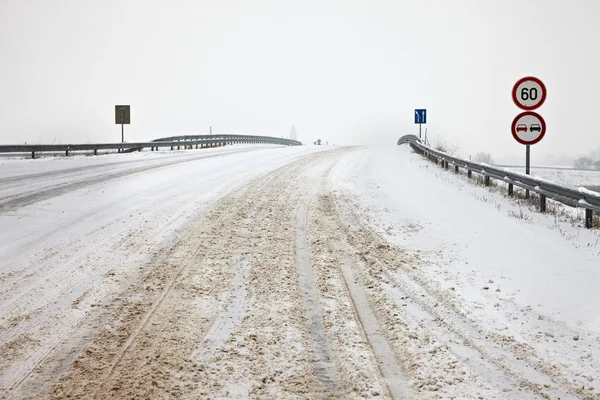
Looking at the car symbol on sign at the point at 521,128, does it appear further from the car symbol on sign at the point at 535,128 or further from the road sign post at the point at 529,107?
the car symbol on sign at the point at 535,128

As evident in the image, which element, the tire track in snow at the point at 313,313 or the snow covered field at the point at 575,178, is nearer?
the tire track in snow at the point at 313,313

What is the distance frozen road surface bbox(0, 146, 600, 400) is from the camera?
3.51m

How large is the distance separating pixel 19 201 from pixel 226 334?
8225mm

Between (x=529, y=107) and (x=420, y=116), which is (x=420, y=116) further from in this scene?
(x=529, y=107)

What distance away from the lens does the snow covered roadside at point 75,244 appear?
4293 millimetres

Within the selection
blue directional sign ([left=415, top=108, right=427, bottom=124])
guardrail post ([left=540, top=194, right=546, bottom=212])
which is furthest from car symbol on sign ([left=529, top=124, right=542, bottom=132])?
blue directional sign ([left=415, top=108, right=427, bottom=124])

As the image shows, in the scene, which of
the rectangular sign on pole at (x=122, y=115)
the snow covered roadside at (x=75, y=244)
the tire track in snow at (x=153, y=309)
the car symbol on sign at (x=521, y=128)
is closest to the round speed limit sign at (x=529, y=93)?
the car symbol on sign at (x=521, y=128)

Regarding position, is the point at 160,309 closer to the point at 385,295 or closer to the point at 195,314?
the point at 195,314

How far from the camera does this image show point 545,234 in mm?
8008

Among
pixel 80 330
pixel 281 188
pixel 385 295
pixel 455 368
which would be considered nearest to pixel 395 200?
pixel 281 188

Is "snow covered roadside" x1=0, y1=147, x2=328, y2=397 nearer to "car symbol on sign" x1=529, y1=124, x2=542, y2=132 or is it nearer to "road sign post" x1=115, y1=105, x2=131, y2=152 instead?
"car symbol on sign" x1=529, y1=124, x2=542, y2=132

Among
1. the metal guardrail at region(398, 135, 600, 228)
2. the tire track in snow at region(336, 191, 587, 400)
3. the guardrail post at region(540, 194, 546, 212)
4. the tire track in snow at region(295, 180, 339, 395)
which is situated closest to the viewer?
the tire track in snow at region(336, 191, 587, 400)

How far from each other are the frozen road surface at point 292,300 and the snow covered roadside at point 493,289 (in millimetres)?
26

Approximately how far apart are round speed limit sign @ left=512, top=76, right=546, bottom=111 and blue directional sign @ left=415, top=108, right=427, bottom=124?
19.8 meters
